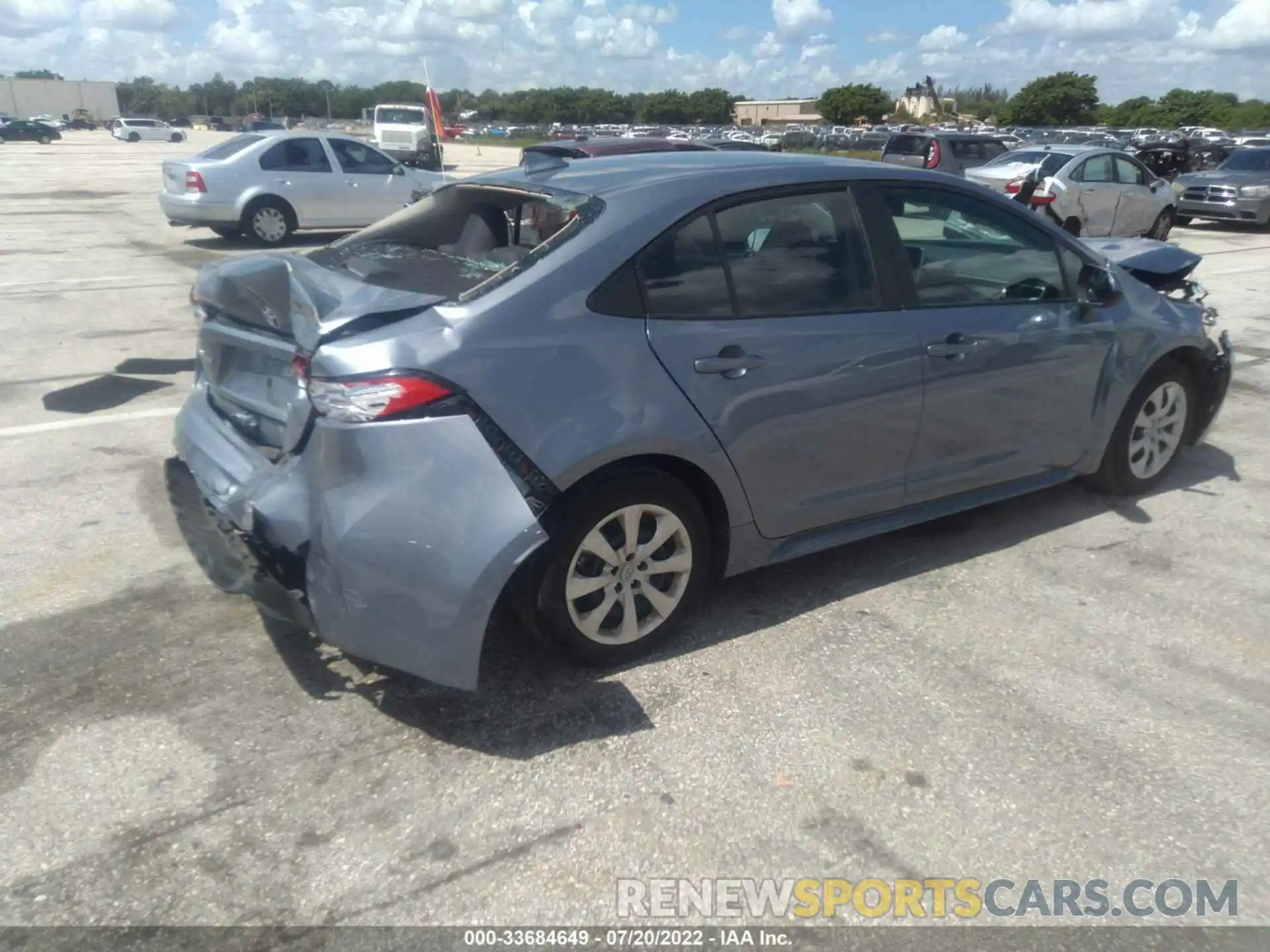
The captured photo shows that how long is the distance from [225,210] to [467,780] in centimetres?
1354

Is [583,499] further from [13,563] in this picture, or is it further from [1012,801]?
[13,563]

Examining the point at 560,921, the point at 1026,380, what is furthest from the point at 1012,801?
the point at 1026,380

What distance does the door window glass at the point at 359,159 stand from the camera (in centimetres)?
1583

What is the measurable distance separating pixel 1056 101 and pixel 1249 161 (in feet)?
186

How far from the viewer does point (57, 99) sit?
110000mm

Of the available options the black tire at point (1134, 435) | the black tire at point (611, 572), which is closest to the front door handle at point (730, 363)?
the black tire at point (611, 572)

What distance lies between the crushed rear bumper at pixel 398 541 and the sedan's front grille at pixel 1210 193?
20.9m

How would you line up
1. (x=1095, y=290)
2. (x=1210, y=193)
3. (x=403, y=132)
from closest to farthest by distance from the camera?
(x=1095, y=290) → (x=1210, y=193) → (x=403, y=132)

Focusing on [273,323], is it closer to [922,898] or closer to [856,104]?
[922,898]

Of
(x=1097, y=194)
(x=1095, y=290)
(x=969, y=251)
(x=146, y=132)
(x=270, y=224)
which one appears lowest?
(x=146, y=132)

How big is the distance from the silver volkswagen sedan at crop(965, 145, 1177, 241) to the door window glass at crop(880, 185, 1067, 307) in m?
11.8

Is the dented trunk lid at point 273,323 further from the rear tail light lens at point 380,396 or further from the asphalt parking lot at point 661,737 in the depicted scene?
the asphalt parking lot at point 661,737

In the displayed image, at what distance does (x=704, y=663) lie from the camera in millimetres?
3725

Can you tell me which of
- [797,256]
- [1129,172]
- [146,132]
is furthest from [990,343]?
[146,132]
